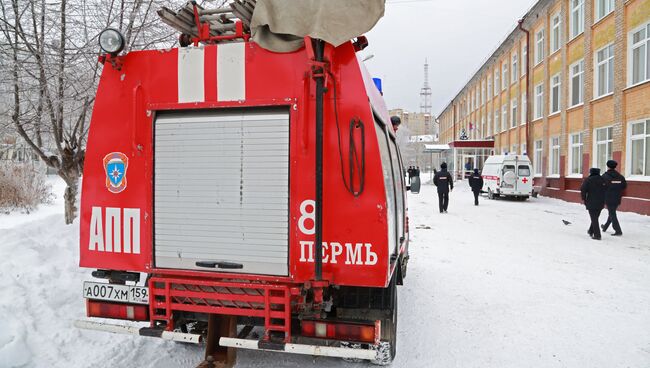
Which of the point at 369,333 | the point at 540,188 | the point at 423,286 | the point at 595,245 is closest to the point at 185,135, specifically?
the point at 369,333

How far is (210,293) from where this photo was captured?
3.22 m

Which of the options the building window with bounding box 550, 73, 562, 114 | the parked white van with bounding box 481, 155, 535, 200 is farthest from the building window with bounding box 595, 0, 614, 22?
the parked white van with bounding box 481, 155, 535, 200

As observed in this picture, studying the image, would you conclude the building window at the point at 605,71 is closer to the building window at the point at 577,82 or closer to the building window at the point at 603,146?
the building window at the point at 577,82

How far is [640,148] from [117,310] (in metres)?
18.3

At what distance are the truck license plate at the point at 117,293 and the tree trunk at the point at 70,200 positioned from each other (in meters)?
5.28

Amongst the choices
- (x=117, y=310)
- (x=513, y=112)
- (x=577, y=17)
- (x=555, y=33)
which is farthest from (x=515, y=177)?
(x=117, y=310)

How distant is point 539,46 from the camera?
90.3ft

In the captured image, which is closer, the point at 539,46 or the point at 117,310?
the point at 117,310

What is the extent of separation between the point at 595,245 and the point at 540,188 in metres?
17.2

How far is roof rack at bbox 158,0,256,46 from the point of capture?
129 inches

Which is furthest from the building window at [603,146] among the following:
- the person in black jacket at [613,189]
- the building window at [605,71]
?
the person in black jacket at [613,189]

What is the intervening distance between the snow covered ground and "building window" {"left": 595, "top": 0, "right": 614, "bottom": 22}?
13.4 metres

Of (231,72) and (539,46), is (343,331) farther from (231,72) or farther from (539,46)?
(539,46)

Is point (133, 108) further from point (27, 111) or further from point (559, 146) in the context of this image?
point (559, 146)
